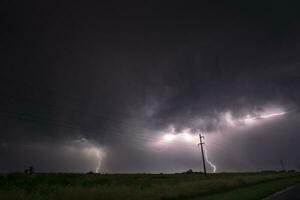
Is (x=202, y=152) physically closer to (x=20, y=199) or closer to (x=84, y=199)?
(x=84, y=199)

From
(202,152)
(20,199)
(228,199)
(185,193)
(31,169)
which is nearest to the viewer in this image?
(20,199)

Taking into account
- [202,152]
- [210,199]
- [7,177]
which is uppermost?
[202,152]

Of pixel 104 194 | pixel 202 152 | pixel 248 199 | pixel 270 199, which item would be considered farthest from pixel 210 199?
pixel 202 152

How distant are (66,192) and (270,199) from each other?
16906mm

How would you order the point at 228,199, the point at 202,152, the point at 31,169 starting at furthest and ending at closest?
the point at 31,169, the point at 202,152, the point at 228,199

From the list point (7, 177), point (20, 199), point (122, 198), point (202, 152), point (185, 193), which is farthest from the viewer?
point (202, 152)

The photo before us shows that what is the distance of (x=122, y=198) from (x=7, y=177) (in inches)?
1396

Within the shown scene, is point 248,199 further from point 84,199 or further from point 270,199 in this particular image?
point 84,199

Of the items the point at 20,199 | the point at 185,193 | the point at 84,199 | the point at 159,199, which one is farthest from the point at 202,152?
the point at 20,199

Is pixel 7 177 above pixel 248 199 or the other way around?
above

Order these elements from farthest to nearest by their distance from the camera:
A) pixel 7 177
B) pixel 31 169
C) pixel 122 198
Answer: pixel 31 169
pixel 7 177
pixel 122 198

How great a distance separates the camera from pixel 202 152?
58031 millimetres

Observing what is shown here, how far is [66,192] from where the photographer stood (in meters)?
22.6

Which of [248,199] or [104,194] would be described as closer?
[248,199]
